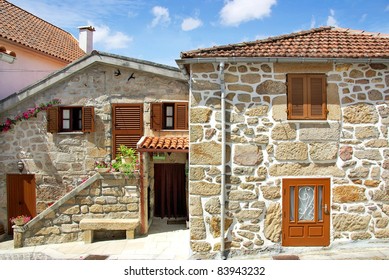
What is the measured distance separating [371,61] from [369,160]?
1666 millimetres

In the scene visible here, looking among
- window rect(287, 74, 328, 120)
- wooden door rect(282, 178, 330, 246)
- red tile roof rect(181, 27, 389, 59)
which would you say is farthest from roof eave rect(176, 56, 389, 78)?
wooden door rect(282, 178, 330, 246)

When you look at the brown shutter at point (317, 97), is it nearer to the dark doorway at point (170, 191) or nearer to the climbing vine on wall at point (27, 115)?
the dark doorway at point (170, 191)

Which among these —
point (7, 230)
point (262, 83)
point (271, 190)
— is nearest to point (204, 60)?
point (262, 83)

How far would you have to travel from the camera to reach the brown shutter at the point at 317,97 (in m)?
5.14

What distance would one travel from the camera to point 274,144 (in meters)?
5.17

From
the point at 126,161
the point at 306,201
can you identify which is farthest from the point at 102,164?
the point at 306,201

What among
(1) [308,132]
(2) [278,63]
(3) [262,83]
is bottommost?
(1) [308,132]

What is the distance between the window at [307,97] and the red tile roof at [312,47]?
1.33ft

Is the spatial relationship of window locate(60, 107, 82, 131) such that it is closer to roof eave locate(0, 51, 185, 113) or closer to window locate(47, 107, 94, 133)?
window locate(47, 107, 94, 133)

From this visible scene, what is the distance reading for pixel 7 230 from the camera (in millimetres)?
7992

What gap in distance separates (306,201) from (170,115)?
13.1ft

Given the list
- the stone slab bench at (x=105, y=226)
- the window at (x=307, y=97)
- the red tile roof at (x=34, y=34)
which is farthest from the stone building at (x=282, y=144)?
the red tile roof at (x=34, y=34)

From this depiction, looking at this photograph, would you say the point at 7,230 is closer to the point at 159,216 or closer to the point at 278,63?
the point at 159,216

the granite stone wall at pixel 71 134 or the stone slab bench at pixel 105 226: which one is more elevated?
the granite stone wall at pixel 71 134
